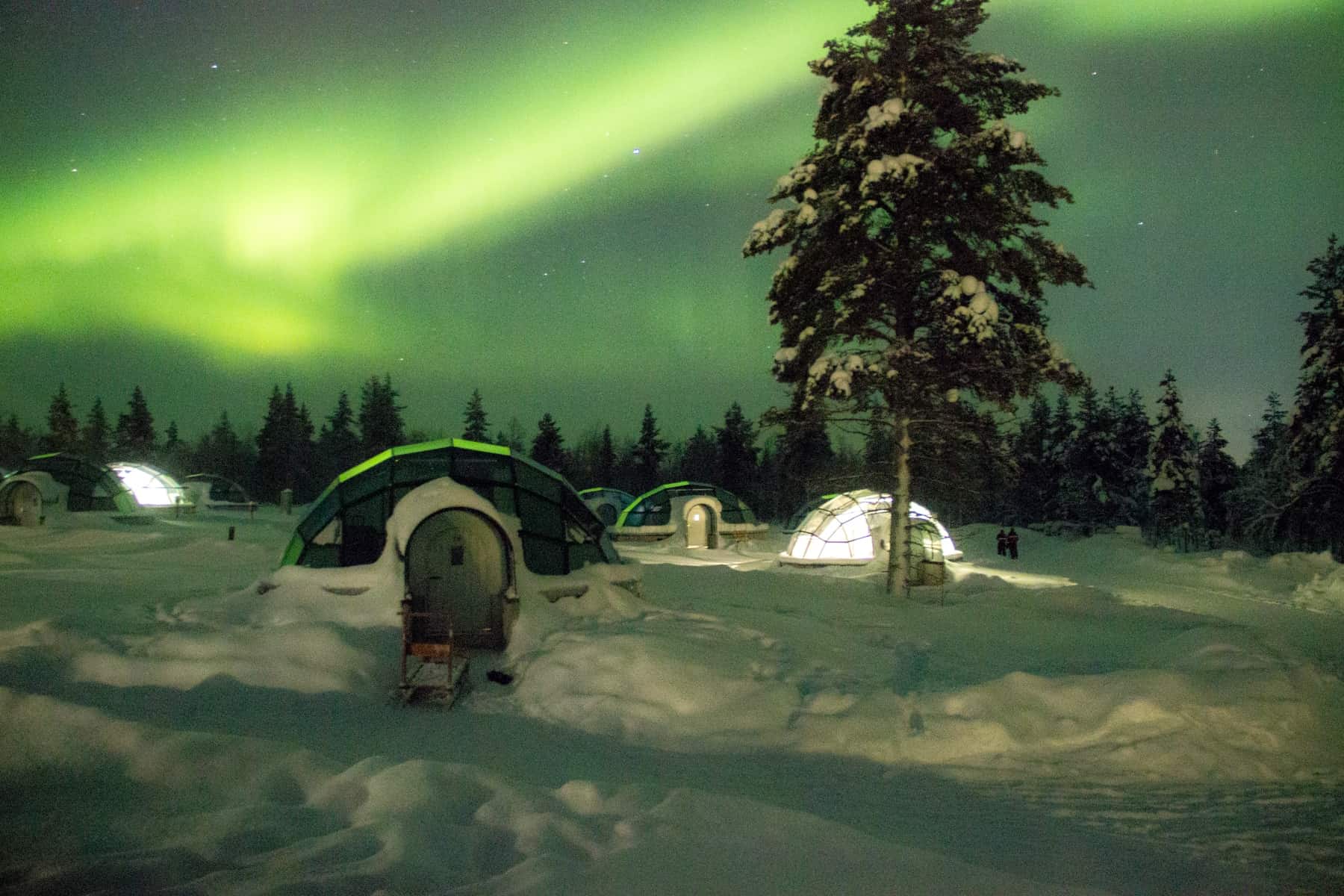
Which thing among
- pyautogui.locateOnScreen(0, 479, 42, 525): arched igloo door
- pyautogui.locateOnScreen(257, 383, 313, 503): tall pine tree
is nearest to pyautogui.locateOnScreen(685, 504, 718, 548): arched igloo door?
pyautogui.locateOnScreen(0, 479, 42, 525): arched igloo door

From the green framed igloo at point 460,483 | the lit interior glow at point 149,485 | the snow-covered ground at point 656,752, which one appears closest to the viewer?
the snow-covered ground at point 656,752

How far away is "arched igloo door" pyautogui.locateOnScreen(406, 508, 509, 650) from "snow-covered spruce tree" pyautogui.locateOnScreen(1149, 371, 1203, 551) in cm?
4814

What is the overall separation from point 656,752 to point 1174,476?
5126 centimetres

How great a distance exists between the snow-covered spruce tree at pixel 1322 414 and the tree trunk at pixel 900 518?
22.2m

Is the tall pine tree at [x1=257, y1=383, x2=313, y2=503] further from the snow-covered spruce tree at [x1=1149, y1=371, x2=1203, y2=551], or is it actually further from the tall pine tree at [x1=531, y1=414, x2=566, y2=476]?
the snow-covered spruce tree at [x1=1149, y1=371, x2=1203, y2=551]

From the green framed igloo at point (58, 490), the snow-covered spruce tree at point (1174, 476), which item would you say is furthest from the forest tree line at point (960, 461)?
the green framed igloo at point (58, 490)

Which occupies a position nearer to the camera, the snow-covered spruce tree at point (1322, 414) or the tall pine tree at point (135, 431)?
the snow-covered spruce tree at point (1322, 414)

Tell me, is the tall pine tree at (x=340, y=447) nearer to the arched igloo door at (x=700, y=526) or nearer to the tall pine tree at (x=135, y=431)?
the tall pine tree at (x=135, y=431)

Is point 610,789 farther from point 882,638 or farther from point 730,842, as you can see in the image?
point 882,638

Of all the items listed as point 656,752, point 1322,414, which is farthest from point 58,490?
point 1322,414

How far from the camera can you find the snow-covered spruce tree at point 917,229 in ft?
50.3

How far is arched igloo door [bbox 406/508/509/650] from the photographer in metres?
11.7

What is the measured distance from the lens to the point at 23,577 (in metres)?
14.4

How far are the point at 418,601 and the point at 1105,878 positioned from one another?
9.63m
